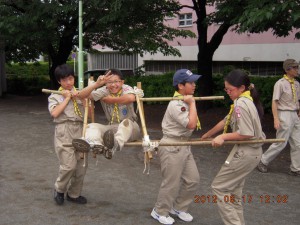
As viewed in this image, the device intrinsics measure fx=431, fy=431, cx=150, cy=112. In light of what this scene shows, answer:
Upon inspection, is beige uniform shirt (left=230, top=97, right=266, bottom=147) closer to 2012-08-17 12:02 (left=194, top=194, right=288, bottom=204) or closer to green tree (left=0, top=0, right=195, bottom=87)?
2012-08-17 12:02 (left=194, top=194, right=288, bottom=204)

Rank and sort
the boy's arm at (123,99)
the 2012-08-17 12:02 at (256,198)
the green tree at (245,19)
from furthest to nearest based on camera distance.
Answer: the green tree at (245,19) → the 2012-08-17 12:02 at (256,198) → the boy's arm at (123,99)

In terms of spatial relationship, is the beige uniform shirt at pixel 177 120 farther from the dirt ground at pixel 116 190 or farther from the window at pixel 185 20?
the window at pixel 185 20

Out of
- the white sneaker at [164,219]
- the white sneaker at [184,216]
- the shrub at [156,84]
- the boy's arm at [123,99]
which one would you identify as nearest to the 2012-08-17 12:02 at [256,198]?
the white sneaker at [184,216]

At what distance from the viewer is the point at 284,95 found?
21.4ft

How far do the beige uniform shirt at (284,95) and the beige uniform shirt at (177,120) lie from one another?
8.55 feet

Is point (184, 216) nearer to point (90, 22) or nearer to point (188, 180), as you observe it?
point (188, 180)

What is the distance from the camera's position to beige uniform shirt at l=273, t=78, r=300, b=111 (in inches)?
256

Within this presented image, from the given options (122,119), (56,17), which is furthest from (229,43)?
(122,119)

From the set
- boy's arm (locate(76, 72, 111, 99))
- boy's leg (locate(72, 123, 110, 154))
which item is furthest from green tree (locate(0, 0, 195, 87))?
boy's leg (locate(72, 123, 110, 154))

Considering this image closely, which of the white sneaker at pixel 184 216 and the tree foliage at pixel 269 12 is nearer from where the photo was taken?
the white sneaker at pixel 184 216

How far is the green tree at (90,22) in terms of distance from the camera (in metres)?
10.0

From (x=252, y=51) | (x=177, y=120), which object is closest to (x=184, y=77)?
(x=177, y=120)

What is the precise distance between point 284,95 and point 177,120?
2.87m

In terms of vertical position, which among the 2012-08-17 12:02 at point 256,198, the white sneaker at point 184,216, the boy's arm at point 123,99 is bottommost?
the 2012-08-17 12:02 at point 256,198
